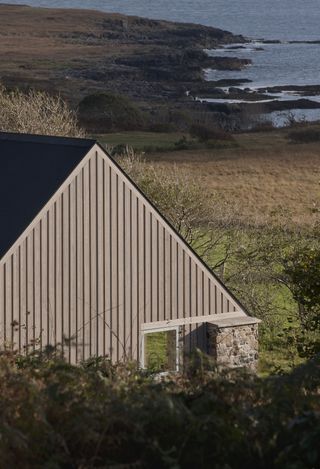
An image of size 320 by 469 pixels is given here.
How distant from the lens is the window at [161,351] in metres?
22.3

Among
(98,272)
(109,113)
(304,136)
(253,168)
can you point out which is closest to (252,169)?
(253,168)

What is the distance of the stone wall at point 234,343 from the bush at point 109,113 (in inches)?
2665

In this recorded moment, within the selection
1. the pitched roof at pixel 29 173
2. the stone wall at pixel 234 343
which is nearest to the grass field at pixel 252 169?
the stone wall at pixel 234 343

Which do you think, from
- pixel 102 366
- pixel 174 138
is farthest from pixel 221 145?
pixel 102 366

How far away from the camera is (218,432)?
9633 mm

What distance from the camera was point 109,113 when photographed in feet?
310

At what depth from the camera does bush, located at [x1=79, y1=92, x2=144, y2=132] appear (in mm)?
92375

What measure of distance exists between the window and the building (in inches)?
1.5

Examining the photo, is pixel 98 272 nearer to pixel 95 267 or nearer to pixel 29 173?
pixel 95 267

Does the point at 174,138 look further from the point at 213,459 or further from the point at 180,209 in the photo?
the point at 213,459

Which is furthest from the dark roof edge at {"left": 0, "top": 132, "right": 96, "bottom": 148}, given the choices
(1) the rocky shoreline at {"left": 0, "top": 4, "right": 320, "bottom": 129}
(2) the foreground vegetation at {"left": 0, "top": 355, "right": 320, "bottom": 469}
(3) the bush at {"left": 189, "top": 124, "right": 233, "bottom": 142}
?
(1) the rocky shoreline at {"left": 0, "top": 4, "right": 320, "bottom": 129}

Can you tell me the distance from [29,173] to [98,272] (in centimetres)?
237

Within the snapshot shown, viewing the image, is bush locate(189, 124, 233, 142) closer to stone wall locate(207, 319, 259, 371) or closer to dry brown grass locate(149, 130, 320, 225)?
dry brown grass locate(149, 130, 320, 225)

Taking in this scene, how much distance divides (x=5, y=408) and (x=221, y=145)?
2840 inches
